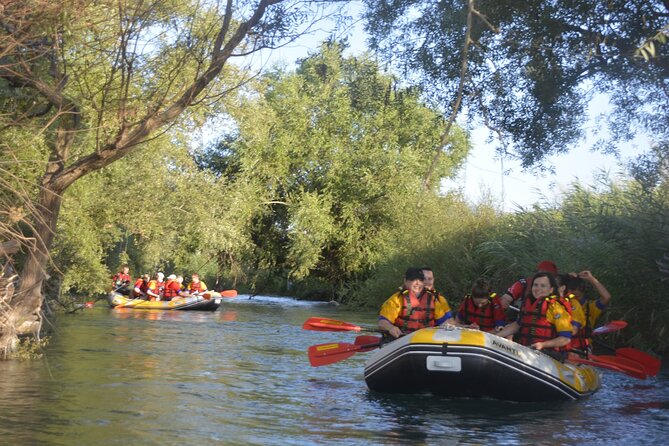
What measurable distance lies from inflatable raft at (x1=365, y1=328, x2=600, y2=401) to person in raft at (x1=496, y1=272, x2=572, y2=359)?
1.08 ft

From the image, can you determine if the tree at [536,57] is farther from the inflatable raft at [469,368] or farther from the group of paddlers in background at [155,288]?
the group of paddlers in background at [155,288]

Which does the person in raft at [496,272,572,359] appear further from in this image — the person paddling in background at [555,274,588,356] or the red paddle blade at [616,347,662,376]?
the red paddle blade at [616,347,662,376]

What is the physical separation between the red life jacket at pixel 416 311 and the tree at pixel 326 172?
1884 centimetres

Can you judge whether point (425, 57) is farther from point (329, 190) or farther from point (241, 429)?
point (329, 190)

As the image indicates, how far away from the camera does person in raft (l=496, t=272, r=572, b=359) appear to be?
32.5ft

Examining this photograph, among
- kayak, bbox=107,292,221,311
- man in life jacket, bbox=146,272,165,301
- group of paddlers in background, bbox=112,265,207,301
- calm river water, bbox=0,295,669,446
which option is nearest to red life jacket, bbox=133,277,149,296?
group of paddlers in background, bbox=112,265,207,301

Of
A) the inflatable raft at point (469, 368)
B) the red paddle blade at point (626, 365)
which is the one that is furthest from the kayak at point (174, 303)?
the inflatable raft at point (469, 368)

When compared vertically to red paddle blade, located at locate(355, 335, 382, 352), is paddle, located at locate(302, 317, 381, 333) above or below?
above

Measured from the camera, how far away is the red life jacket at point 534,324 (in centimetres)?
1005

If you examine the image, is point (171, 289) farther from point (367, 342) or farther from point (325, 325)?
point (367, 342)

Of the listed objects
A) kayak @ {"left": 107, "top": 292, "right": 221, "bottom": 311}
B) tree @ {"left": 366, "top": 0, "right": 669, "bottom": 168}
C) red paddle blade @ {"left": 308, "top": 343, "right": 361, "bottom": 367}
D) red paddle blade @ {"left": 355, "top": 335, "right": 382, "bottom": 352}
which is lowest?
red paddle blade @ {"left": 308, "top": 343, "right": 361, "bottom": 367}

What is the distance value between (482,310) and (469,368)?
7.96ft

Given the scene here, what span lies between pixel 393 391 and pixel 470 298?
214 cm

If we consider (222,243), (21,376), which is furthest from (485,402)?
(222,243)
